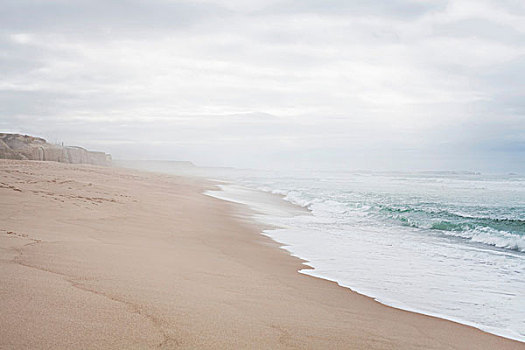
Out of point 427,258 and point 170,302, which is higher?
point 170,302

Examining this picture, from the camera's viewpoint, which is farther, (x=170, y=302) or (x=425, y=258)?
(x=425, y=258)

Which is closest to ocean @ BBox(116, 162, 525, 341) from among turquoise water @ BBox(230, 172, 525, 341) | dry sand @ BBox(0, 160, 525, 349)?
turquoise water @ BBox(230, 172, 525, 341)

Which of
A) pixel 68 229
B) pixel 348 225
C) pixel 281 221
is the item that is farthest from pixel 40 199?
pixel 348 225

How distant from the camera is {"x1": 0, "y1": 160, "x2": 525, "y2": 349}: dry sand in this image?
253cm

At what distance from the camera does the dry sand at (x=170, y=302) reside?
A: 8.30ft

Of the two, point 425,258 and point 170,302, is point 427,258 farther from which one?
point 170,302

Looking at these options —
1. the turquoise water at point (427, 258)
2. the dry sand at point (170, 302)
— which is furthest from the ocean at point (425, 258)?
the dry sand at point (170, 302)

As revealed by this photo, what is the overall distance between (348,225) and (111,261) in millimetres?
8923

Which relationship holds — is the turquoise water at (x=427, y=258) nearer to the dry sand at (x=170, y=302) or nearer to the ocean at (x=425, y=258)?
the ocean at (x=425, y=258)

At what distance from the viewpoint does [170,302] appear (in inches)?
127

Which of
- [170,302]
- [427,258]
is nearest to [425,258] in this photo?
[427,258]

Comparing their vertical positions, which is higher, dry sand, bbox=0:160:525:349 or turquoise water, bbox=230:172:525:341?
dry sand, bbox=0:160:525:349

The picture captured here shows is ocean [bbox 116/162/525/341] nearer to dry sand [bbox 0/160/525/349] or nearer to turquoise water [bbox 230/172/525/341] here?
turquoise water [bbox 230/172/525/341]

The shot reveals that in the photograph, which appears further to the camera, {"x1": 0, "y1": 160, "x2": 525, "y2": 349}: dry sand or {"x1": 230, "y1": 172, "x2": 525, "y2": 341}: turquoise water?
{"x1": 230, "y1": 172, "x2": 525, "y2": 341}: turquoise water
